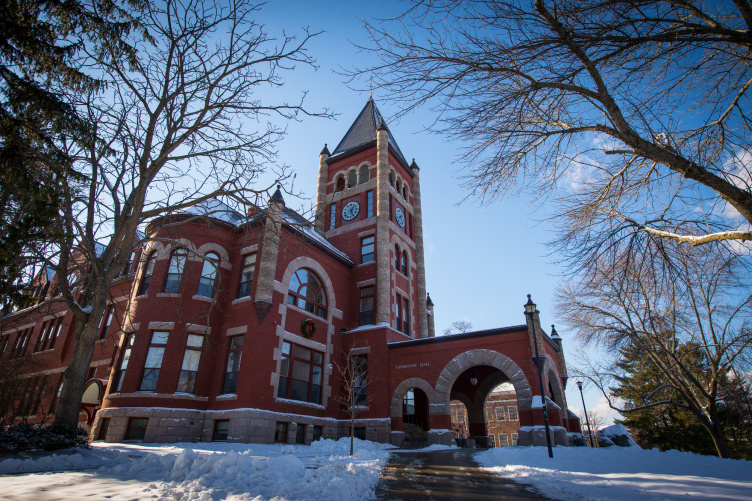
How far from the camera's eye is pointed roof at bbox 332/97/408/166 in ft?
101

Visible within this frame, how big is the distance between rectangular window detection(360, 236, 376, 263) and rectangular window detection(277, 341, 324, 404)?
279 inches

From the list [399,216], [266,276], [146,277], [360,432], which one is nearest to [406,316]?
[399,216]

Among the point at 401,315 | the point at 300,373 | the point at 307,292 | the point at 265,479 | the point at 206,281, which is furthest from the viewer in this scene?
the point at 401,315

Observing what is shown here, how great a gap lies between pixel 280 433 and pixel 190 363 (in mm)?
5303

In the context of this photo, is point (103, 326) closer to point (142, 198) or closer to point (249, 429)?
point (249, 429)

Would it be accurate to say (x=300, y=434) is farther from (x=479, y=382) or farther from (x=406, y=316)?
(x=479, y=382)

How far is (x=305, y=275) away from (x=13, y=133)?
51.2 feet

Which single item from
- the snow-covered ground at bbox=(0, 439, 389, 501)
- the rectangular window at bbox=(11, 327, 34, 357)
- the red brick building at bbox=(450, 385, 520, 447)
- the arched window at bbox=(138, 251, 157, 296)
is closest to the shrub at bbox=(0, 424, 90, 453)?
the snow-covered ground at bbox=(0, 439, 389, 501)

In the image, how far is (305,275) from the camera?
22.0 meters

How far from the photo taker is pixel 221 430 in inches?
680

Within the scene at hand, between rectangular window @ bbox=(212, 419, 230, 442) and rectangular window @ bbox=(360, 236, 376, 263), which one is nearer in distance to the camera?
rectangular window @ bbox=(212, 419, 230, 442)

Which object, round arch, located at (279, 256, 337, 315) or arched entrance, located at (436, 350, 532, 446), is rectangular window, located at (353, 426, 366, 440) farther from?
round arch, located at (279, 256, 337, 315)

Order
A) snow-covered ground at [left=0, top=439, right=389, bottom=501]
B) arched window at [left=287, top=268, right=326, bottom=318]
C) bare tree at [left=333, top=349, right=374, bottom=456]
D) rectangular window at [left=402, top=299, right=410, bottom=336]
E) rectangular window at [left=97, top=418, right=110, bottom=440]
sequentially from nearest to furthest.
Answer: snow-covered ground at [left=0, top=439, right=389, bottom=501]
rectangular window at [left=97, top=418, right=110, bottom=440]
arched window at [left=287, top=268, right=326, bottom=318]
bare tree at [left=333, top=349, right=374, bottom=456]
rectangular window at [left=402, top=299, right=410, bottom=336]

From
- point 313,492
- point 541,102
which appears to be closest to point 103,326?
point 313,492
